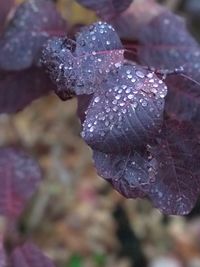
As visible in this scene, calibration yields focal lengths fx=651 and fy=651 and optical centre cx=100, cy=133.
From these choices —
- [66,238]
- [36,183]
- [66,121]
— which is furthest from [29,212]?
[36,183]

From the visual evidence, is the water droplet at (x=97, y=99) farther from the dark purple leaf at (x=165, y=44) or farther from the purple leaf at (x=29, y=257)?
the purple leaf at (x=29, y=257)

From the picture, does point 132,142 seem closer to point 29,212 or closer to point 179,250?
point 29,212

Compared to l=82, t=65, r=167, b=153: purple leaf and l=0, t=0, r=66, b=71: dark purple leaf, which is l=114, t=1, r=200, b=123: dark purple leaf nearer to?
l=0, t=0, r=66, b=71: dark purple leaf

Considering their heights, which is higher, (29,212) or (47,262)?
(47,262)

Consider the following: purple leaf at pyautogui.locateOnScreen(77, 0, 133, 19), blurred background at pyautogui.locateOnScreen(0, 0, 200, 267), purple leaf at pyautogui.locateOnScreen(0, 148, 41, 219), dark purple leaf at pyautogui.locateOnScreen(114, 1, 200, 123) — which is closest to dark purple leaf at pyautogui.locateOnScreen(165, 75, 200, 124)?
dark purple leaf at pyautogui.locateOnScreen(114, 1, 200, 123)

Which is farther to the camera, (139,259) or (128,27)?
(139,259)

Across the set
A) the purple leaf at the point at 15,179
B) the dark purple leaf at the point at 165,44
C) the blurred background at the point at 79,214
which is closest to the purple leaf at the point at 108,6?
the dark purple leaf at the point at 165,44

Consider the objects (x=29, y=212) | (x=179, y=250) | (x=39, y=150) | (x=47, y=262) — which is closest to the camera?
(x=47, y=262)

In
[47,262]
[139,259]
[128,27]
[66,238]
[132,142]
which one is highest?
[132,142]
